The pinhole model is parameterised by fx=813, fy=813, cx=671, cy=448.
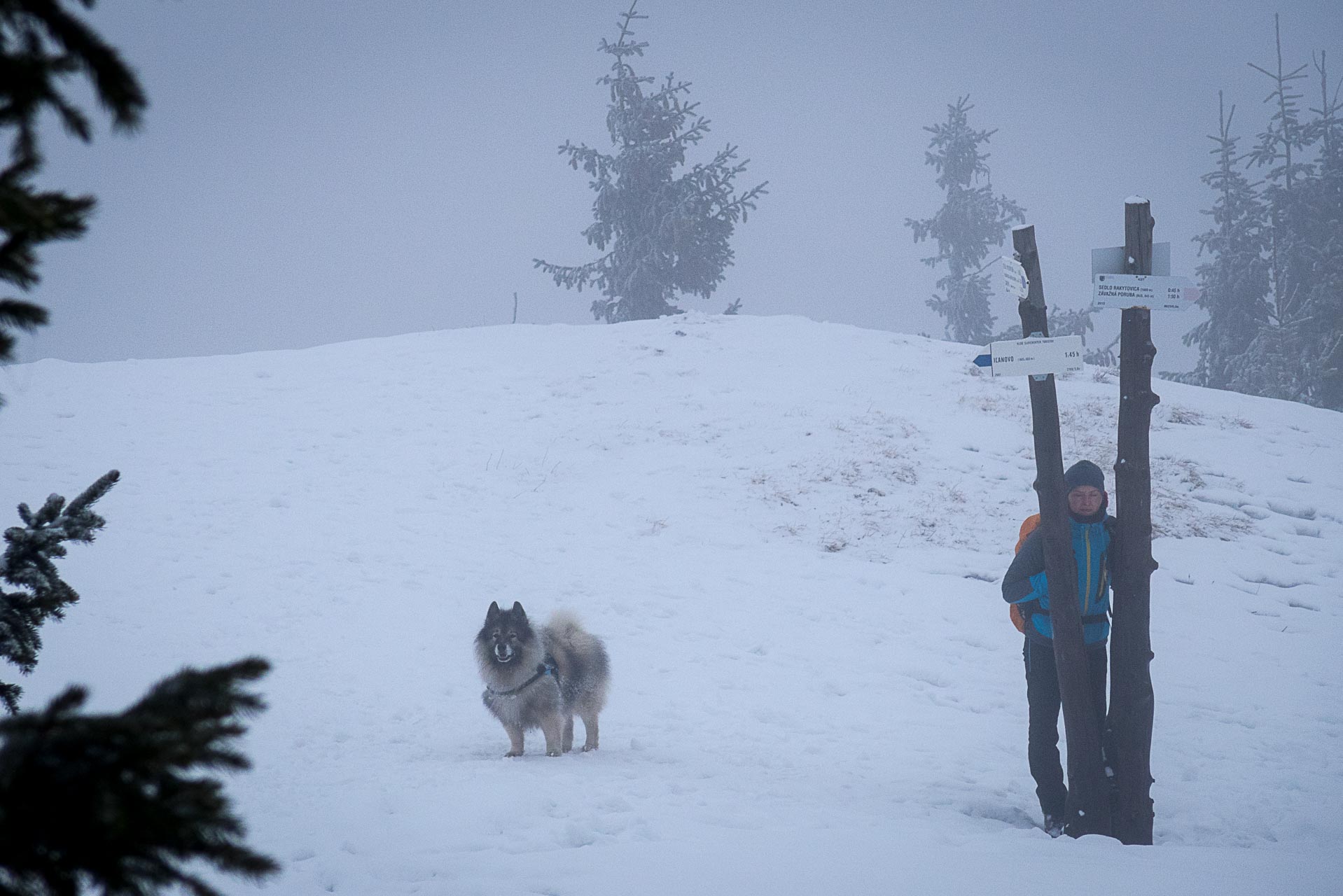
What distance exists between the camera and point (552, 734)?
7.11 metres

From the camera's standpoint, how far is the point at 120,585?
404 inches

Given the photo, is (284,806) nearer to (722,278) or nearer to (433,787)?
(433,787)

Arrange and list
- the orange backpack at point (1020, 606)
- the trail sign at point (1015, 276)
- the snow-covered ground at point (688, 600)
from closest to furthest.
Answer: the snow-covered ground at point (688, 600) → the trail sign at point (1015, 276) → the orange backpack at point (1020, 606)

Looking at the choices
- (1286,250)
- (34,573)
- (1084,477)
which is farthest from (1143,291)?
(1286,250)

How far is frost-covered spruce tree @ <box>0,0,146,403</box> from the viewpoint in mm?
1294

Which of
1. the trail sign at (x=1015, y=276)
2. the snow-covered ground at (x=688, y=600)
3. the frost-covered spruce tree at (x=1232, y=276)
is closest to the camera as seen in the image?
the snow-covered ground at (x=688, y=600)

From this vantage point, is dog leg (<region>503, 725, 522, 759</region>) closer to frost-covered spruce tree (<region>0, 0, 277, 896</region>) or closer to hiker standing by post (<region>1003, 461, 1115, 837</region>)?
hiker standing by post (<region>1003, 461, 1115, 837</region>)

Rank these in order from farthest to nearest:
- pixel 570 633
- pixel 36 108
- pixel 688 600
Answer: pixel 688 600 → pixel 570 633 → pixel 36 108

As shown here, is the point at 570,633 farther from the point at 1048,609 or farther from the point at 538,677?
the point at 1048,609

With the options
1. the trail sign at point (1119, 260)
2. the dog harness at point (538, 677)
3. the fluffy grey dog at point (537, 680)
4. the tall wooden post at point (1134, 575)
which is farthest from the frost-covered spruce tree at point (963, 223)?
the dog harness at point (538, 677)

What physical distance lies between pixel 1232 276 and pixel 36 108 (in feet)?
119

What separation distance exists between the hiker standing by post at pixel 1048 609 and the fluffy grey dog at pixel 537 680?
3726mm

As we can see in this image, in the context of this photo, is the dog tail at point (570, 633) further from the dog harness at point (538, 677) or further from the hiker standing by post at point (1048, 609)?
the hiker standing by post at point (1048, 609)

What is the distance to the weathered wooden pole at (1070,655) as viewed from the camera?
218 inches
